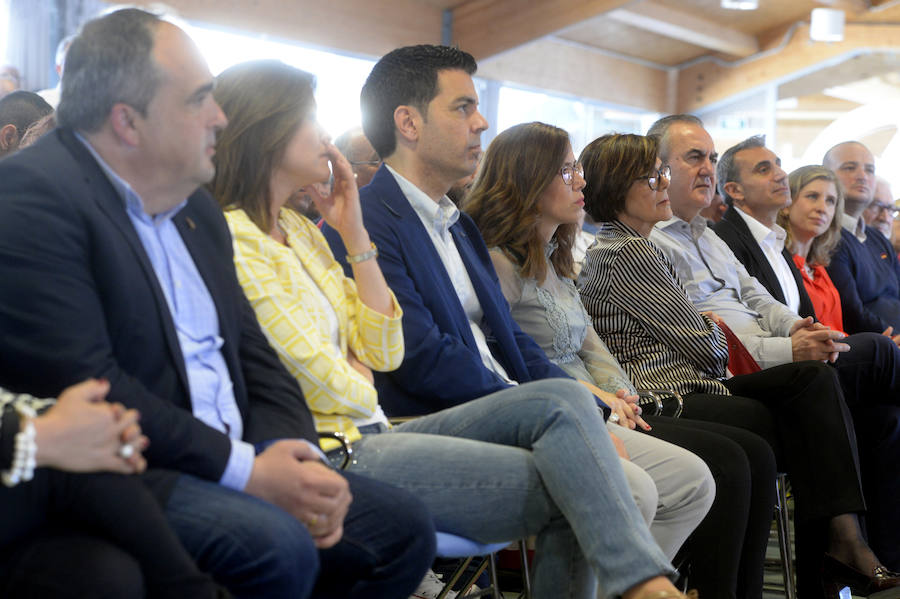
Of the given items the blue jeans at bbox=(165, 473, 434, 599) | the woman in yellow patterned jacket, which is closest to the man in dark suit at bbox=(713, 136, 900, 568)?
the woman in yellow patterned jacket

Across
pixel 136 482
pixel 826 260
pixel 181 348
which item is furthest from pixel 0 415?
pixel 826 260

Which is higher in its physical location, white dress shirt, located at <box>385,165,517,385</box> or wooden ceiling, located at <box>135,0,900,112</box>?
wooden ceiling, located at <box>135,0,900,112</box>

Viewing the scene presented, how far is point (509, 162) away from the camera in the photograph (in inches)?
106

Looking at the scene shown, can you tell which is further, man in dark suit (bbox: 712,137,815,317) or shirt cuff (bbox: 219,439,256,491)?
man in dark suit (bbox: 712,137,815,317)

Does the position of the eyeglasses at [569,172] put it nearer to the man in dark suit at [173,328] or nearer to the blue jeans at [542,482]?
the blue jeans at [542,482]

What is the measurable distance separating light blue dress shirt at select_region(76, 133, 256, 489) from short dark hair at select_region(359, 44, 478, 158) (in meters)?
1.06

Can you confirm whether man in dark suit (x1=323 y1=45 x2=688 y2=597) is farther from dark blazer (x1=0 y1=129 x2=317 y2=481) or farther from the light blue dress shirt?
dark blazer (x1=0 y1=129 x2=317 y2=481)

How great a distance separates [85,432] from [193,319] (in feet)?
1.20

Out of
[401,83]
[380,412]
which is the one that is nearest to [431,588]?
[380,412]

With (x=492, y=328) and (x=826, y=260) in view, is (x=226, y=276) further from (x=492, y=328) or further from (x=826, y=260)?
(x=826, y=260)

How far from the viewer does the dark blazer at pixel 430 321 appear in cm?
208

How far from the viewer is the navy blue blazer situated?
4273mm

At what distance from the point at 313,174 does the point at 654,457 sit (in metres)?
1.00

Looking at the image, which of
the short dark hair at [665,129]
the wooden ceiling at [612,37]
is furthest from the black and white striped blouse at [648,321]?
the wooden ceiling at [612,37]
